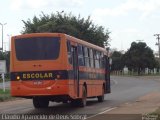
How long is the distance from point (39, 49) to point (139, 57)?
99905 millimetres

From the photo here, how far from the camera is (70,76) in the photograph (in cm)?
2089

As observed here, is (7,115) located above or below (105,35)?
below

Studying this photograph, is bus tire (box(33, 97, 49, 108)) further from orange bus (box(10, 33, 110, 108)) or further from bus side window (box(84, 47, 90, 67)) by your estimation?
bus side window (box(84, 47, 90, 67))

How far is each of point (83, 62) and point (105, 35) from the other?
45917mm

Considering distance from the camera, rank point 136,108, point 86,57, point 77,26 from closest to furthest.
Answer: point 136,108, point 86,57, point 77,26

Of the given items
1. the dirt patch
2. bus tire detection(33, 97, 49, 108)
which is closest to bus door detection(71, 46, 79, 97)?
the dirt patch

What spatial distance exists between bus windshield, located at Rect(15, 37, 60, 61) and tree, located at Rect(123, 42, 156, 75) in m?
98.3

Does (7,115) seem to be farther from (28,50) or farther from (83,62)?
(83,62)

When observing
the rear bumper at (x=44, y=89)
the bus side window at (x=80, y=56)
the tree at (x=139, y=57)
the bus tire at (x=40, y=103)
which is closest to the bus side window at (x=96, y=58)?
the bus side window at (x=80, y=56)

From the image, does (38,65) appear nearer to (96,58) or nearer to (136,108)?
(136,108)

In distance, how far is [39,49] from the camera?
20.7 m

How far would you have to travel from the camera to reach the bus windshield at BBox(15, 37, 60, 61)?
20609 millimetres

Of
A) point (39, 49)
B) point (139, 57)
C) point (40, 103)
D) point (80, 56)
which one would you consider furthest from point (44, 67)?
point (139, 57)

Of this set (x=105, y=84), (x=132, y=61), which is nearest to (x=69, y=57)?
(x=105, y=84)
